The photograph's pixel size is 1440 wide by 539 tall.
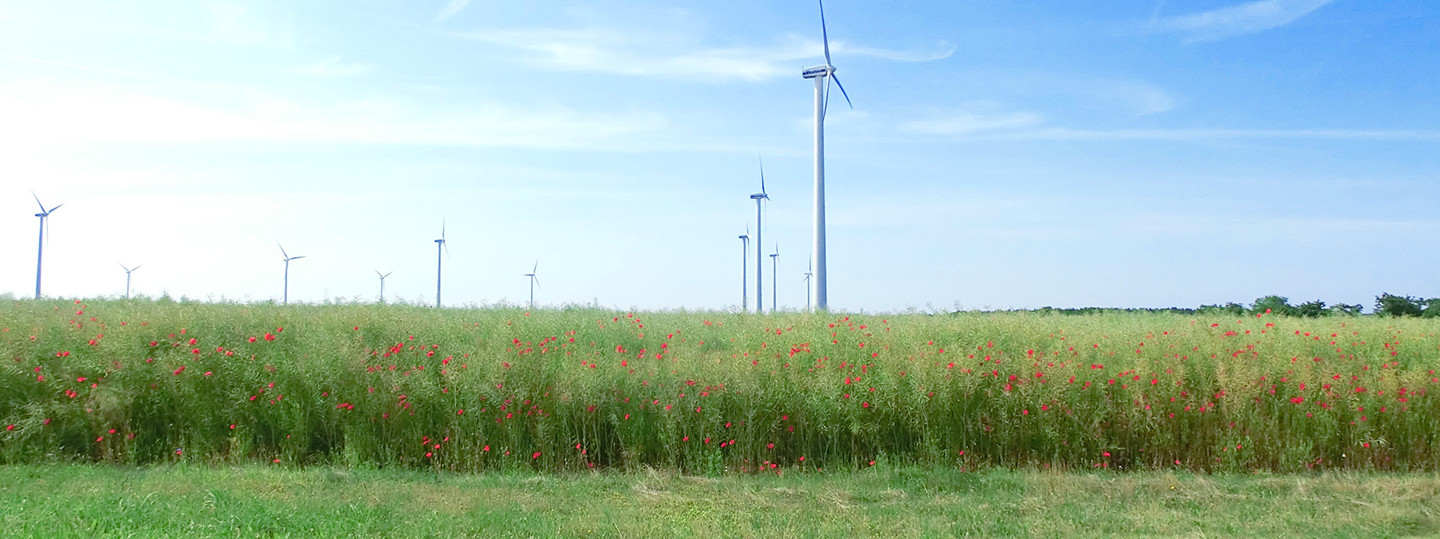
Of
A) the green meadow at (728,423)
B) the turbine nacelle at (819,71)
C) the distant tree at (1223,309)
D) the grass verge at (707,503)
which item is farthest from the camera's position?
the turbine nacelle at (819,71)

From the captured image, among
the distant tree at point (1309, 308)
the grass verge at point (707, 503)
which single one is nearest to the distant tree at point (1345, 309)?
the distant tree at point (1309, 308)

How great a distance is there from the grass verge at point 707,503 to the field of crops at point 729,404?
2.61ft

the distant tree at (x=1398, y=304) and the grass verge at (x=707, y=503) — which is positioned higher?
the distant tree at (x=1398, y=304)

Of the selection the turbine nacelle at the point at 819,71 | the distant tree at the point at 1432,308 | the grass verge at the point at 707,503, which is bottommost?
the grass verge at the point at 707,503

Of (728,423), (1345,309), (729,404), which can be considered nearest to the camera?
(728,423)

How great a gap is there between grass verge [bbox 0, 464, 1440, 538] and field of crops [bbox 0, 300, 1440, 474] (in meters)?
0.79

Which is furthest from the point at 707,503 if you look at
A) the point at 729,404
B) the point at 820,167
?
the point at 820,167

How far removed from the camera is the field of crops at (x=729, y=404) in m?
11.0

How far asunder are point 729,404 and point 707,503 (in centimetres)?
290

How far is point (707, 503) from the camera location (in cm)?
821

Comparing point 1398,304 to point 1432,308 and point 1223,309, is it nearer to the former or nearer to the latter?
point 1432,308

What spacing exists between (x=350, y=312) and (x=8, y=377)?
4718mm

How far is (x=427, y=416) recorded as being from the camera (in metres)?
11.4

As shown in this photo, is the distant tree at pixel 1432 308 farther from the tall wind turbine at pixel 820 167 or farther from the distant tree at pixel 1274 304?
the tall wind turbine at pixel 820 167
